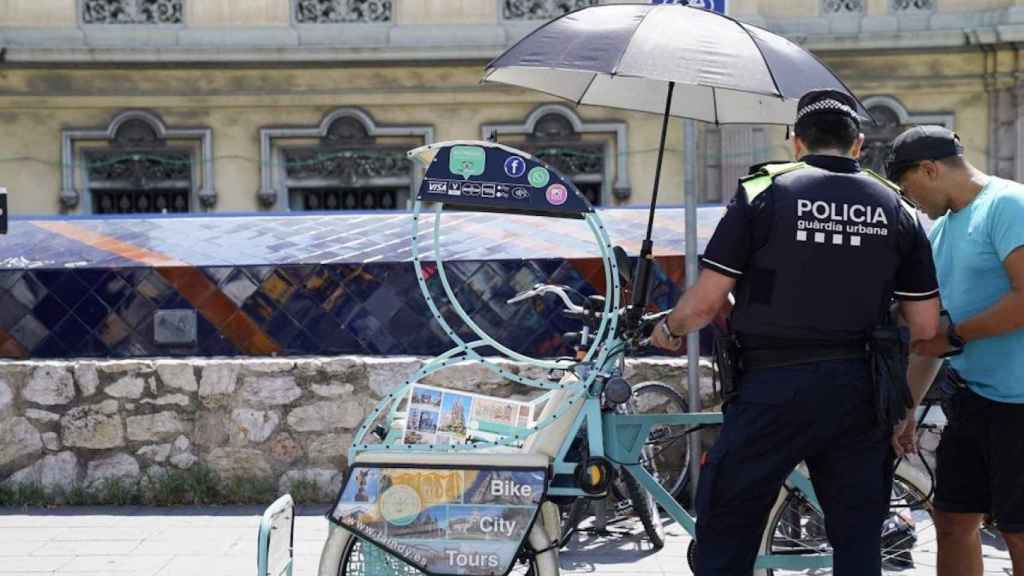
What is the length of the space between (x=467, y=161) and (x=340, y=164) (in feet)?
49.3

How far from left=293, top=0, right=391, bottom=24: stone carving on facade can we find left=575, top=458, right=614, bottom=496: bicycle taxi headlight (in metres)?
15.1

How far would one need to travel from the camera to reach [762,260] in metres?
3.61

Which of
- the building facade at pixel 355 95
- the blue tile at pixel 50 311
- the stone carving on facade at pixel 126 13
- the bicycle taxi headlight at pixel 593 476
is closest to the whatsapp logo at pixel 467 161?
the bicycle taxi headlight at pixel 593 476

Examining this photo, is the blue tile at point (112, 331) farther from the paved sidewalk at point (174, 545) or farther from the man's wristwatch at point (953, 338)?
the man's wristwatch at point (953, 338)

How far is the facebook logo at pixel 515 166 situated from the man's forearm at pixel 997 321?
149 cm

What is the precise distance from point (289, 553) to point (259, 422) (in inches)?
84.9

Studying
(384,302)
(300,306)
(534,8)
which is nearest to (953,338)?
(384,302)

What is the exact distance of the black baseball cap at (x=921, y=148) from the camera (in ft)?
13.5

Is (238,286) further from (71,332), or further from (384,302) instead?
(71,332)

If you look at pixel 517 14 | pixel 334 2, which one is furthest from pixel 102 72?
pixel 517 14

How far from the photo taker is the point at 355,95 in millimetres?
18578

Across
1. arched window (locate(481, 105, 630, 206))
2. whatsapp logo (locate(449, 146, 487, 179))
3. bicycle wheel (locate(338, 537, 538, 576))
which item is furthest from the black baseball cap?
arched window (locate(481, 105, 630, 206))

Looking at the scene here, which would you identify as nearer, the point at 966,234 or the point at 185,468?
the point at 966,234

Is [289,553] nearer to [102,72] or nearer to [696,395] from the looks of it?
[696,395]
